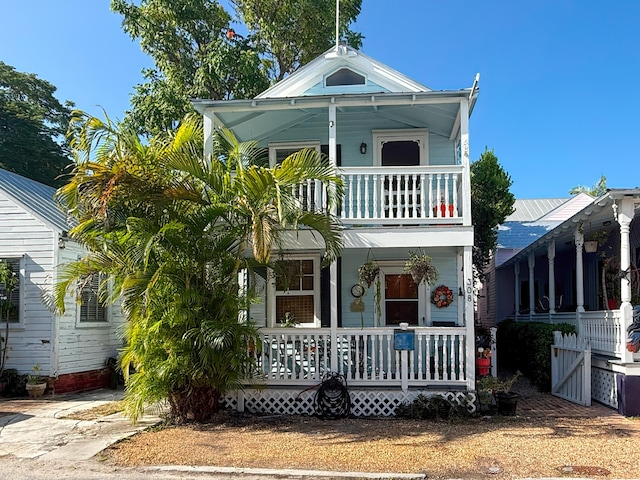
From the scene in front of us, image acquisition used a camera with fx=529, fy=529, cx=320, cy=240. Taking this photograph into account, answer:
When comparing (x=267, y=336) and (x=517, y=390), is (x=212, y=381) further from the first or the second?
(x=517, y=390)

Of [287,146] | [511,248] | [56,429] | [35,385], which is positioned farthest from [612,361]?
[511,248]

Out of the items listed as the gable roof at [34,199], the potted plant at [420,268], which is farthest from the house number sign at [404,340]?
the gable roof at [34,199]

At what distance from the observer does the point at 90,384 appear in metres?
12.0

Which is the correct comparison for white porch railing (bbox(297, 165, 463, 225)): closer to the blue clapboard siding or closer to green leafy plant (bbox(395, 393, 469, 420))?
the blue clapboard siding

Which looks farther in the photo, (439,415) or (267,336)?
(267,336)

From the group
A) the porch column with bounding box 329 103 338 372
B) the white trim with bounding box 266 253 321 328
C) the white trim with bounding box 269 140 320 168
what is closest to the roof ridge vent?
the white trim with bounding box 269 140 320 168

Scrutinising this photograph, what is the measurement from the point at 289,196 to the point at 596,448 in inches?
204

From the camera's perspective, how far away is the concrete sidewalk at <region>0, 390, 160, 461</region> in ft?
22.7

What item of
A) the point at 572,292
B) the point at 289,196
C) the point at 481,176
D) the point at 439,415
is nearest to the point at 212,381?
the point at 289,196

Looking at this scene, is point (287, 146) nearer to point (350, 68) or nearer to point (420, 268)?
point (350, 68)

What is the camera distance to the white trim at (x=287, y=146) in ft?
38.4

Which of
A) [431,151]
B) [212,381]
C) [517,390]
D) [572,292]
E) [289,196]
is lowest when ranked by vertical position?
[517,390]

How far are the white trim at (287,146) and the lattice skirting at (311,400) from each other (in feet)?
16.5

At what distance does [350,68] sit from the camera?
11.2 metres
